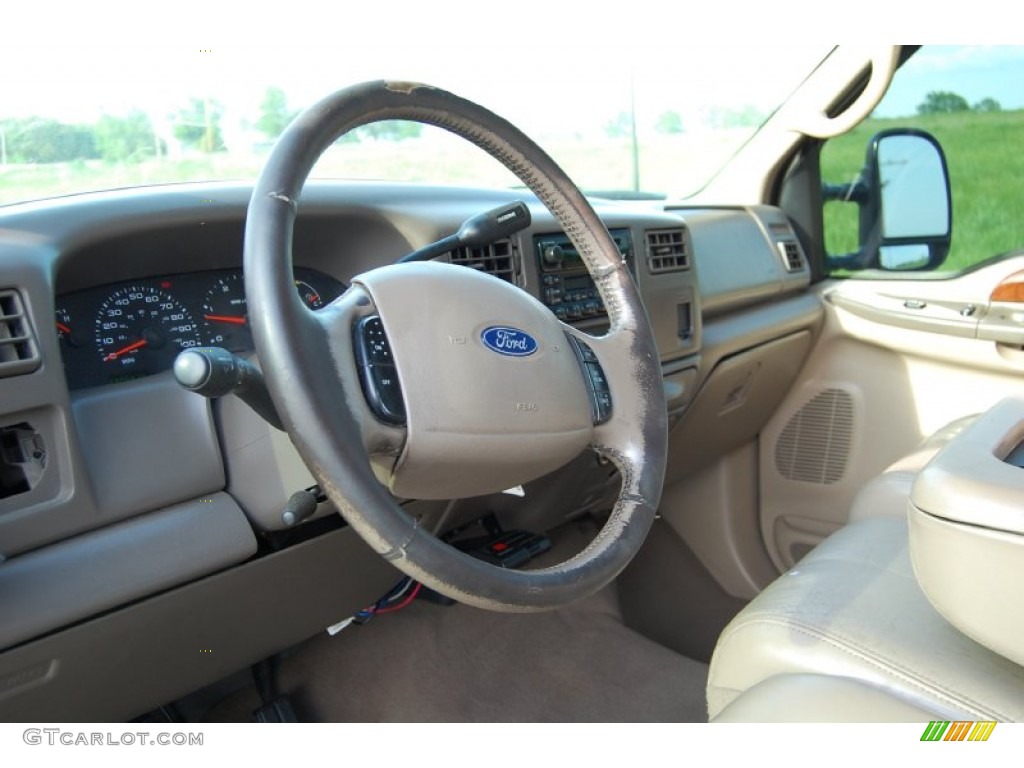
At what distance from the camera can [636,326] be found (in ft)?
4.29

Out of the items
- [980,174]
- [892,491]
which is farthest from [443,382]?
[980,174]

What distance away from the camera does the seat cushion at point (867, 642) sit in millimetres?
1078

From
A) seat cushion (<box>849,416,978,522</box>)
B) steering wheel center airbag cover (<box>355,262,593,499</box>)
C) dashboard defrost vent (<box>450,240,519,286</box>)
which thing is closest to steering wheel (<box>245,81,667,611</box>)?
steering wheel center airbag cover (<box>355,262,593,499</box>)

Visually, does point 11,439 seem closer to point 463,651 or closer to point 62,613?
point 62,613

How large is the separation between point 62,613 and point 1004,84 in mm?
2451

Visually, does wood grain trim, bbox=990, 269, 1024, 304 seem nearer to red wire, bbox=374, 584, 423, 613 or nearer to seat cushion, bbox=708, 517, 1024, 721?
seat cushion, bbox=708, 517, 1024, 721

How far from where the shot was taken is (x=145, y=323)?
143cm

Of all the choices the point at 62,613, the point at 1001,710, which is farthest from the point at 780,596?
the point at 62,613

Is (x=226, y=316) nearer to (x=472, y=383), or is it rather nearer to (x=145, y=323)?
(x=145, y=323)

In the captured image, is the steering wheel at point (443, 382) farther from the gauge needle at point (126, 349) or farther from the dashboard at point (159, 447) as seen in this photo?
the gauge needle at point (126, 349)

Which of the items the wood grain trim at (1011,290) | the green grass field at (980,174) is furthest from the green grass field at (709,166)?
the wood grain trim at (1011,290)

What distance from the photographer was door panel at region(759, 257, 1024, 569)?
2328 mm

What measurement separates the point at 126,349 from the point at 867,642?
112 cm

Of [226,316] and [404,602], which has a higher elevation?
[226,316]
